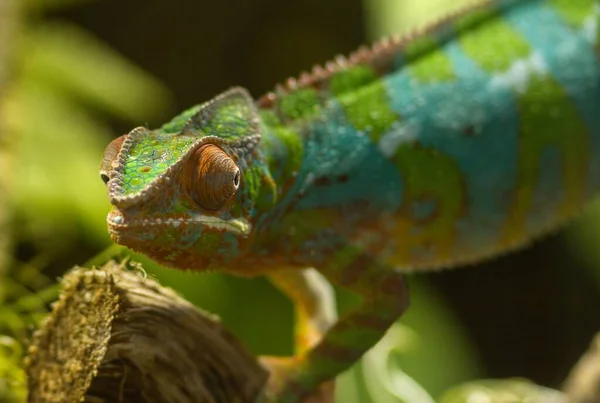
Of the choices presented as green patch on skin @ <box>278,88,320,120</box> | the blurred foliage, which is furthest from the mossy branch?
the blurred foliage

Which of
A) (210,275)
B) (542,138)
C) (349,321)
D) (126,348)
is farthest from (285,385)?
(210,275)

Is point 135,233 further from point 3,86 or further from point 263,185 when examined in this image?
point 3,86

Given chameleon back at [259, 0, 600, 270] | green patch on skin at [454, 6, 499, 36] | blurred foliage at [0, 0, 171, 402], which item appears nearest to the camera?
chameleon back at [259, 0, 600, 270]

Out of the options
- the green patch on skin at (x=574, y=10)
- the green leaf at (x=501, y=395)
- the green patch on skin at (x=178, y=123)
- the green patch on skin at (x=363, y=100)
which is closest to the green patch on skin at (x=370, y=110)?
the green patch on skin at (x=363, y=100)

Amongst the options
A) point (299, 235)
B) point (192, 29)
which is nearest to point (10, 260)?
point (299, 235)

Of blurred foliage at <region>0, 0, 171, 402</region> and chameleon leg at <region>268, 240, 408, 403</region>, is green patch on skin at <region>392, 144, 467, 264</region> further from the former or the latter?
blurred foliage at <region>0, 0, 171, 402</region>

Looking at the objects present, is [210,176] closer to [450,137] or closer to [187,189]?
[187,189]

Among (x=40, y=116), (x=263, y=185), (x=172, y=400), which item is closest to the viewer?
(x=172, y=400)
